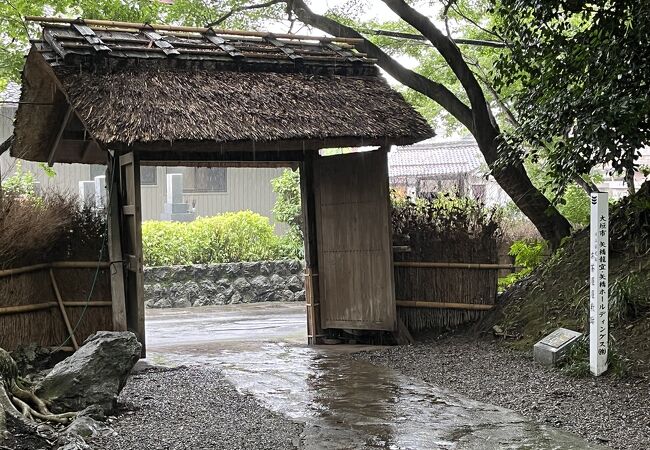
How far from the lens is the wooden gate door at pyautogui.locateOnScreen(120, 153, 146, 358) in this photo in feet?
30.6

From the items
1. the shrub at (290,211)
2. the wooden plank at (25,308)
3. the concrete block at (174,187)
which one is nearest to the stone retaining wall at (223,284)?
the shrub at (290,211)

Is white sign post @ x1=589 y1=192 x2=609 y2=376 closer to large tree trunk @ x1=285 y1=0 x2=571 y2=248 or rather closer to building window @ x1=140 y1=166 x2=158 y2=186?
large tree trunk @ x1=285 y1=0 x2=571 y2=248

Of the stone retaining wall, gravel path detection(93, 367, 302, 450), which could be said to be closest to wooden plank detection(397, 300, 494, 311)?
gravel path detection(93, 367, 302, 450)

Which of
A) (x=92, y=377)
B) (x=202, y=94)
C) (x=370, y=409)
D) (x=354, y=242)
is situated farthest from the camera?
(x=354, y=242)

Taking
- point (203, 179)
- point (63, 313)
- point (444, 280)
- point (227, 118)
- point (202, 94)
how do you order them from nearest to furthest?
point (63, 313)
point (227, 118)
point (202, 94)
point (444, 280)
point (203, 179)

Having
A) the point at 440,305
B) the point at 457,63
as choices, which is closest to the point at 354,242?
the point at 440,305

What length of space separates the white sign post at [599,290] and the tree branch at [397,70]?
4.51 m

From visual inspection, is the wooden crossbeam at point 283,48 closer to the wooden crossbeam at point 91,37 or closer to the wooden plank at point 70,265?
the wooden crossbeam at point 91,37

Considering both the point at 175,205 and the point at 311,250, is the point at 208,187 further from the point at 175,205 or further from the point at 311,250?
the point at 311,250

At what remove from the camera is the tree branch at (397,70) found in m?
12.0

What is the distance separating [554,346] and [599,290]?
107cm

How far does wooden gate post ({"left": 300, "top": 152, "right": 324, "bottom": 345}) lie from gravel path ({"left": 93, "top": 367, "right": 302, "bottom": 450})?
292 centimetres

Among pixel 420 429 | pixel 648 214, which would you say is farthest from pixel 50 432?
pixel 648 214

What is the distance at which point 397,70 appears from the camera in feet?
40.8
